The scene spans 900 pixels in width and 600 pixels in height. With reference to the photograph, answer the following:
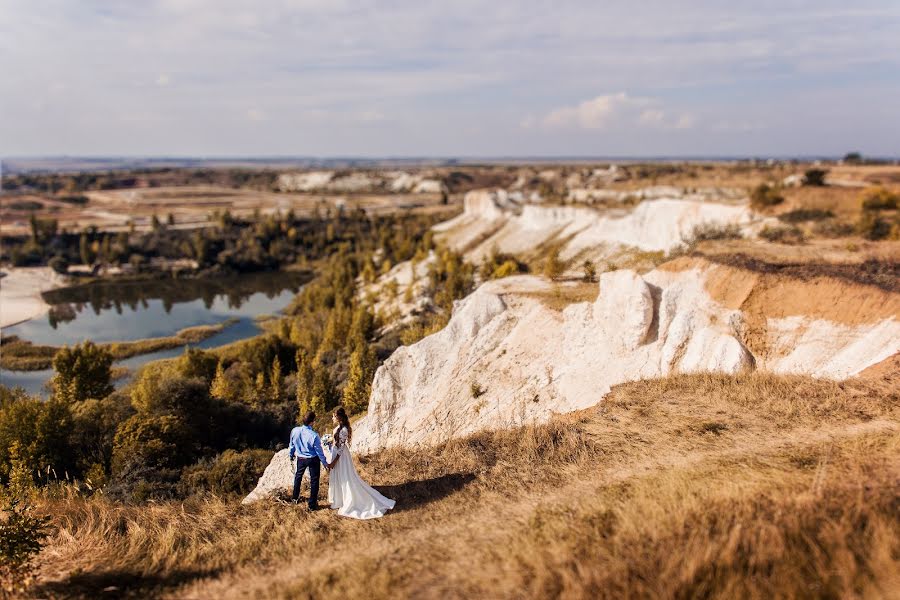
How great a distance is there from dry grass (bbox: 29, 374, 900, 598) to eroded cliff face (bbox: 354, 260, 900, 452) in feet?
15.6

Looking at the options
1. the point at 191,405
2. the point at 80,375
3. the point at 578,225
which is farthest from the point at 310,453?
the point at 578,225

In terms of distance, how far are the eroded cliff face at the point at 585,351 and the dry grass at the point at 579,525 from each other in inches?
187

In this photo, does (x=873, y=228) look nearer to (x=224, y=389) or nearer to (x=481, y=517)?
(x=481, y=517)

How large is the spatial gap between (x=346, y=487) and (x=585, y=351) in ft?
42.9

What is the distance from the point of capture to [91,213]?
128 meters

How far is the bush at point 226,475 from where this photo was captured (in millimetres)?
17031

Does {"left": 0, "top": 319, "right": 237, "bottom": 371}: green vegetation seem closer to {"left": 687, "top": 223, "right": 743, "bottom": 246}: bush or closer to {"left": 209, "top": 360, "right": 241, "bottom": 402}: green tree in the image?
{"left": 209, "top": 360, "right": 241, "bottom": 402}: green tree

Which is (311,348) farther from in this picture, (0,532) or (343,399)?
(0,532)

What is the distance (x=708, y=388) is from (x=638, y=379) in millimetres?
3360

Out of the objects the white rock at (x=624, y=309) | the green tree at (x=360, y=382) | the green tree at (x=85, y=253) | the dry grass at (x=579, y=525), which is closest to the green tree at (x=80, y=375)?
the green tree at (x=360, y=382)

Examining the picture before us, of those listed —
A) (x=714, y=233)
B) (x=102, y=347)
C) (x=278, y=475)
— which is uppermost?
(x=714, y=233)

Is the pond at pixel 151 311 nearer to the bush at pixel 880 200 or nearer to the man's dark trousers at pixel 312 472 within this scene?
the man's dark trousers at pixel 312 472

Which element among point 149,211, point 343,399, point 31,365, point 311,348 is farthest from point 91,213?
point 343,399

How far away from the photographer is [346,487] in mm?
10281
